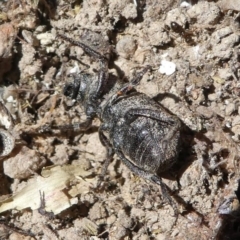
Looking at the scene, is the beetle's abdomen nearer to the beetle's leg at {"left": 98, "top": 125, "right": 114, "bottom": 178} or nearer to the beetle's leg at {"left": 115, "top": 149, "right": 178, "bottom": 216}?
the beetle's leg at {"left": 115, "top": 149, "right": 178, "bottom": 216}

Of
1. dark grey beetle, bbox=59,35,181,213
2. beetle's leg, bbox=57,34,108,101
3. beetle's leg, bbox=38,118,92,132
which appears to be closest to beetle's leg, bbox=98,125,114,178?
dark grey beetle, bbox=59,35,181,213

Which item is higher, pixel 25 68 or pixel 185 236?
pixel 25 68

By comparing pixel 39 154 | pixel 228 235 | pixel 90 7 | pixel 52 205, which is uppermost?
pixel 90 7

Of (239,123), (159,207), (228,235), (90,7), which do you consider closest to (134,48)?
(90,7)

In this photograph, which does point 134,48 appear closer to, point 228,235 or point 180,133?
point 180,133

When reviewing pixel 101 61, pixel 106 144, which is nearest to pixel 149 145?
pixel 106 144

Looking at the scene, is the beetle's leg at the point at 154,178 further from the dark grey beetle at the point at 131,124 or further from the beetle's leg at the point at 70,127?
the beetle's leg at the point at 70,127

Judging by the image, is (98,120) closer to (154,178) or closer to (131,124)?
(131,124)
